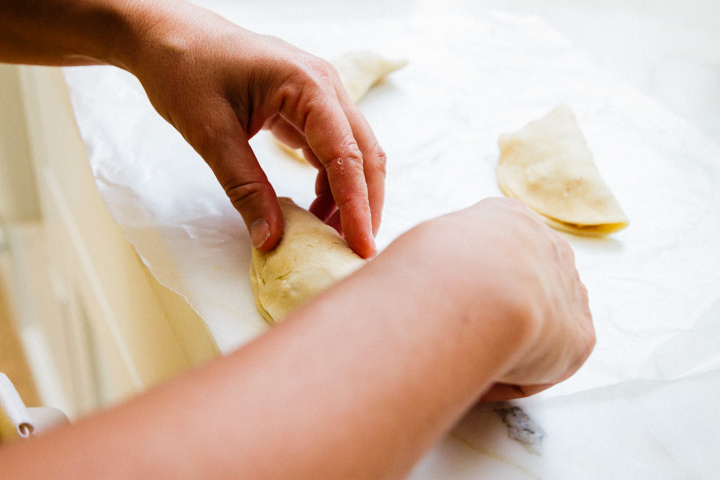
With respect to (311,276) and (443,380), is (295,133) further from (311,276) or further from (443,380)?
(443,380)

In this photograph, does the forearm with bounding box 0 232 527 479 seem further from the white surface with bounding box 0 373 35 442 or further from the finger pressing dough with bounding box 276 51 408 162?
the finger pressing dough with bounding box 276 51 408 162

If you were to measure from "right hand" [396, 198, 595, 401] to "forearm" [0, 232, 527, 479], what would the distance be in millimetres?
10

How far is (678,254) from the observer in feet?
3.00

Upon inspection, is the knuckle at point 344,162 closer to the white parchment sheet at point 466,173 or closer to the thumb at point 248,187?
the thumb at point 248,187

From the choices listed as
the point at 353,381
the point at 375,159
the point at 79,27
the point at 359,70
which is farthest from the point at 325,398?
the point at 359,70

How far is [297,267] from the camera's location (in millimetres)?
658

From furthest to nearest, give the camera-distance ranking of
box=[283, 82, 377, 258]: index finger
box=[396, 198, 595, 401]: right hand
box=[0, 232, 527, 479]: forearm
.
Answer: box=[283, 82, 377, 258]: index finger → box=[396, 198, 595, 401]: right hand → box=[0, 232, 527, 479]: forearm

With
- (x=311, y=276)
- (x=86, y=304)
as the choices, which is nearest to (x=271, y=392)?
(x=311, y=276)

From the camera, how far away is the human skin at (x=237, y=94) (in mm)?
680

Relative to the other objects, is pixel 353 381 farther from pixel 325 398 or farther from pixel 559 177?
pixel 559 177

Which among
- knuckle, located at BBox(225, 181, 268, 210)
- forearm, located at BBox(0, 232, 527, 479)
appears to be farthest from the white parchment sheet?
forearm, located at BBox(0, 232, 527, 479)

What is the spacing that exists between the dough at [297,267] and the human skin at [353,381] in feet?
0.77

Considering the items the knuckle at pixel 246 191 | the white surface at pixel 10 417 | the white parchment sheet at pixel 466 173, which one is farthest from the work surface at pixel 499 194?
the white surface at pixel 10 417

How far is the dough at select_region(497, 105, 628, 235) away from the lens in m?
0.94
